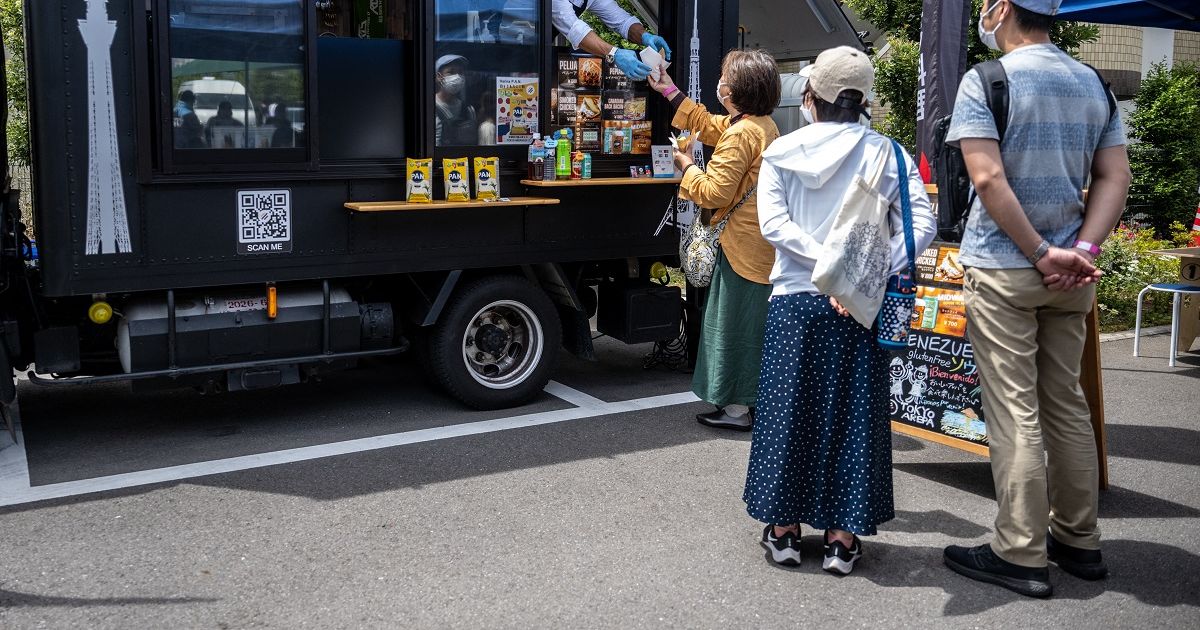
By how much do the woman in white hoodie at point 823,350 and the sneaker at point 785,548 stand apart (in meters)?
0.08

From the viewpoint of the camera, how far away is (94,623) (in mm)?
3828

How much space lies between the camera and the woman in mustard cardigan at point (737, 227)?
18.3ft

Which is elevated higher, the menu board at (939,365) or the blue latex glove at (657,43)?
the blue latex glove at (657,43)

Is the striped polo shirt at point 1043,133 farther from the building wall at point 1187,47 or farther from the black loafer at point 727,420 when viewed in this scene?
the building wall at point 1187,47

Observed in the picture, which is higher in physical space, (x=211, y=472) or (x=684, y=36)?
(x=684, y=36)

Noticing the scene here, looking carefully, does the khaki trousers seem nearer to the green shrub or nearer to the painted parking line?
the painted parking line

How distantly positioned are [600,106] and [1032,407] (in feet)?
12.3

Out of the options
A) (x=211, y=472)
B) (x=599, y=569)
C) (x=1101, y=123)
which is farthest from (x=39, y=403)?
(x=1101, y=123)

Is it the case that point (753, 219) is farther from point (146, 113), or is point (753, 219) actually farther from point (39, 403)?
point (39, 403)

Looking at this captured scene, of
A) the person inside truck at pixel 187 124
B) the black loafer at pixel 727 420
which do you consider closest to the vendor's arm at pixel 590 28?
the person inside truck at pixel 187 124

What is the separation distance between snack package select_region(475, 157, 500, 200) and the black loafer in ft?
5.55

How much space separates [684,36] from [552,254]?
5.43 ft

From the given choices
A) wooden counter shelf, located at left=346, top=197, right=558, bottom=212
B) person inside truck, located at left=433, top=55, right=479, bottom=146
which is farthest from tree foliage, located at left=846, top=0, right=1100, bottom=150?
person inside truck, located at left=433, top=55, right=479, bottom=146

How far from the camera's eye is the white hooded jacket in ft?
13.3
